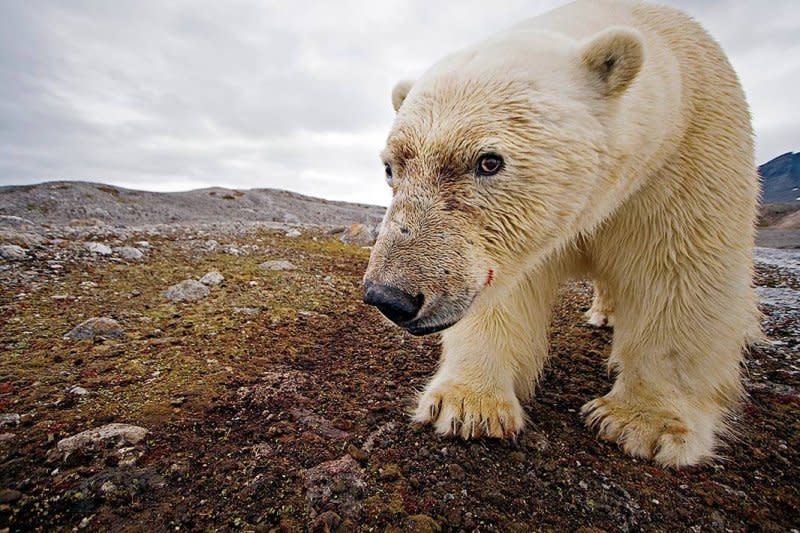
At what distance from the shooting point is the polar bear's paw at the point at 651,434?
→ 2.04 metres

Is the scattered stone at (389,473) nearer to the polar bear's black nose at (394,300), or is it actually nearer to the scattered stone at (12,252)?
the polar bear's black nose at (394,300)

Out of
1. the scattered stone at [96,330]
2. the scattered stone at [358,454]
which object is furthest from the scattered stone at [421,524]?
the scattered stone at [96,330]

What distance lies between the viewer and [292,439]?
1.88 metres

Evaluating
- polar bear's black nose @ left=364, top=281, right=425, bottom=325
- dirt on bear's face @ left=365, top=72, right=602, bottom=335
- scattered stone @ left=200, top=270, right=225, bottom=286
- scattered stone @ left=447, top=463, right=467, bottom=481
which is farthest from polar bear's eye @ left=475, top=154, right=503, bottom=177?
scattered stone @ left=200, top=270, right=225, bottom=286

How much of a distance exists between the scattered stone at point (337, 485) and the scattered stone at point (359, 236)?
297 inches

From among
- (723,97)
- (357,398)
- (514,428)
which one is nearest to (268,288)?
(357,398)

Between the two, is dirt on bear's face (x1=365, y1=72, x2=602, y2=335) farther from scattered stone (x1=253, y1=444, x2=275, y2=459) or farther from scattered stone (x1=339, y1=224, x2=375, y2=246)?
scattered stone (x1=339, y1=224, x2=375, y2=246)

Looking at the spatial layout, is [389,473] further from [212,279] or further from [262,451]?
[212,279]

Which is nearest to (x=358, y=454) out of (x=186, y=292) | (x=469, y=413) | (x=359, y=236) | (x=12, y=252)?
(x=469, y=413)

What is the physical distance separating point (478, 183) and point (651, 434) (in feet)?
5.03

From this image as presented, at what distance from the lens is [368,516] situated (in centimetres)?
147

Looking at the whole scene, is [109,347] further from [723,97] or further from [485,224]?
[723,97]

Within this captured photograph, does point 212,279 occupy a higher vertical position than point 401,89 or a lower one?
lower

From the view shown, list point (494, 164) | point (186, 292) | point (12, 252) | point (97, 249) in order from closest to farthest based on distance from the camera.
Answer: point (494, 164), point (186, 292), point (12, 252), point (97, 249)
